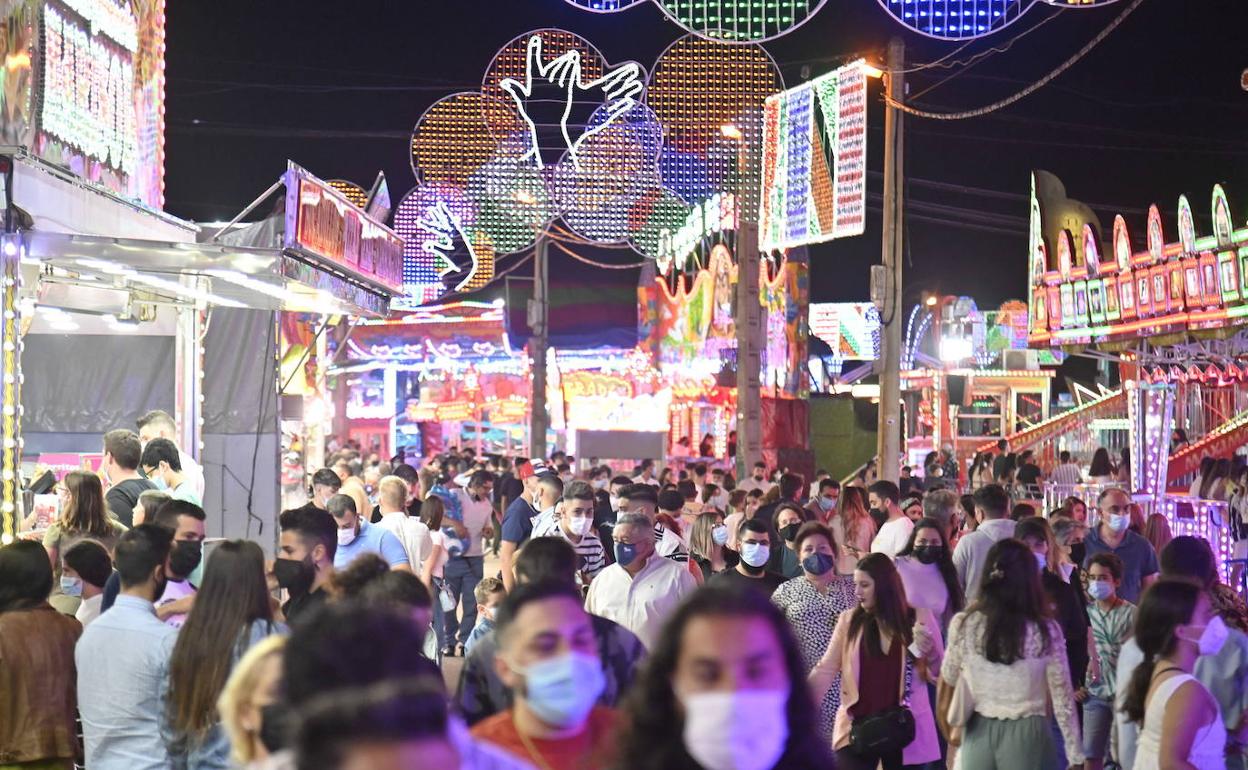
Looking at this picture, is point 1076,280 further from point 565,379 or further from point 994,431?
point 994,431

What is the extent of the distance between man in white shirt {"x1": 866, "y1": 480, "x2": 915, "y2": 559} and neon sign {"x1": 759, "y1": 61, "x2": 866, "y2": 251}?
7.11 m

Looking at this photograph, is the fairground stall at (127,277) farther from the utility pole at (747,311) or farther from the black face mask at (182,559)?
the utility pole at (747,311)

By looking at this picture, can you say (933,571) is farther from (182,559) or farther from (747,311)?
(747,311)

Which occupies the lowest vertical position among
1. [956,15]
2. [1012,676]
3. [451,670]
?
[451,670]

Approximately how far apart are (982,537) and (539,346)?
24.3 m

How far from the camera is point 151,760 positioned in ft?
18.1

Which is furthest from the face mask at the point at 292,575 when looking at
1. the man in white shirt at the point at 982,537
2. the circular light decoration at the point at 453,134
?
the circular light decoration at the point at 453,134

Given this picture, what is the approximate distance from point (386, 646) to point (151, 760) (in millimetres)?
3118

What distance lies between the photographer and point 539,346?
34.3 m

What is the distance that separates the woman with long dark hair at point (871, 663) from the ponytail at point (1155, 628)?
4.08 feet

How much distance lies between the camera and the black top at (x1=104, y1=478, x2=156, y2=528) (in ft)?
33.4

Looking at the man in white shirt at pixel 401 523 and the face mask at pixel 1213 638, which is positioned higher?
the man in white shirt at pixel 401 523

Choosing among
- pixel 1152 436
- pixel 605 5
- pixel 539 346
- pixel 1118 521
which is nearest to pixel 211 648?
pixel 605 5

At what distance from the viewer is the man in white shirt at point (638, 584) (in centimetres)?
783
